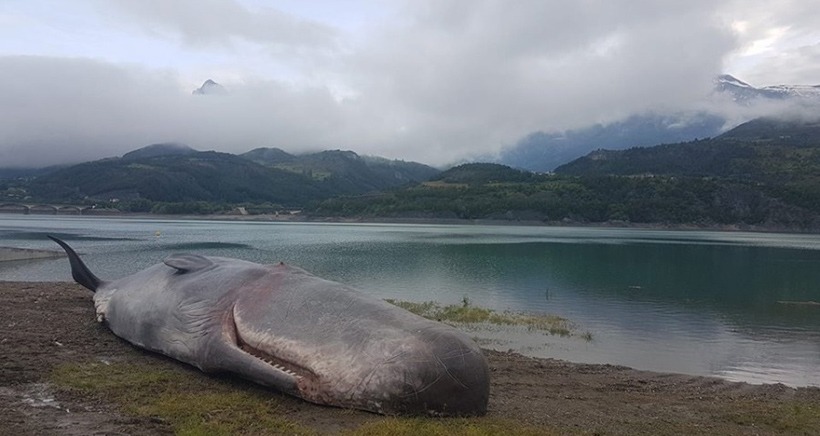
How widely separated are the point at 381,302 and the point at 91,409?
377 cm

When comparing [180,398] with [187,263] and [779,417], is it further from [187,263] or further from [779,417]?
[779,417]


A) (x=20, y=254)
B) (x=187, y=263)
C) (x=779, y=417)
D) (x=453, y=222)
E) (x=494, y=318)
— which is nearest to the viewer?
(x=187, y=263)

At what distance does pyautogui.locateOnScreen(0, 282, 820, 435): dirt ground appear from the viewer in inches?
296

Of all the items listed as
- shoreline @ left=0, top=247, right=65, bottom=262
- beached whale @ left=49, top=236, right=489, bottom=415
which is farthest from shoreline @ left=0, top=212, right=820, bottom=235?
beached whale @ left=49, top=236, right=489, bottom=415

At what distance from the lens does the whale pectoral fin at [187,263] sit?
36.0ft

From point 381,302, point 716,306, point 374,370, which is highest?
point 381,302

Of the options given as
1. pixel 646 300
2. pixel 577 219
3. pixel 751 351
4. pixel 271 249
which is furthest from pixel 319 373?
pixel 577 219

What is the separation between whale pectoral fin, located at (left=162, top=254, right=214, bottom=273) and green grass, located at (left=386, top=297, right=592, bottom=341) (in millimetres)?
13755

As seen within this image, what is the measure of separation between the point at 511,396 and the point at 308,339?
4053mm

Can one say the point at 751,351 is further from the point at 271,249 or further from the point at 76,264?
the point at 271,249

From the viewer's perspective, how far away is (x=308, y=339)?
846cm

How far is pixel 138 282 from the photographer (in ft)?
38.8

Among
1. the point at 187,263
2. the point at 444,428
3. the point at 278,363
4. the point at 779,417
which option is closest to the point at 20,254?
the point at 187,263

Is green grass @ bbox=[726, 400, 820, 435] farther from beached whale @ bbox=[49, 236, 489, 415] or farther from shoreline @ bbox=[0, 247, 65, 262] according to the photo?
shoreline @ bbox=[0, 247, 65, 262]
